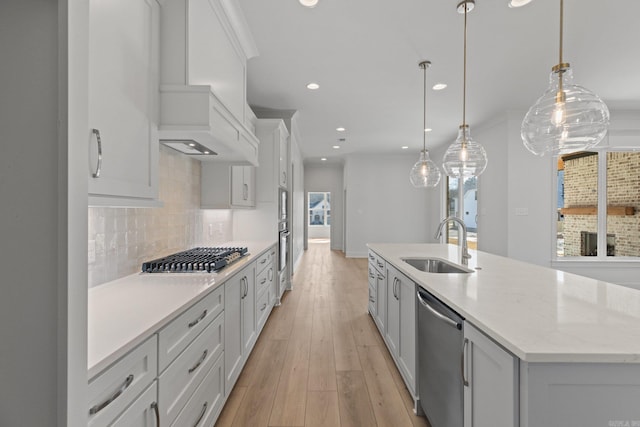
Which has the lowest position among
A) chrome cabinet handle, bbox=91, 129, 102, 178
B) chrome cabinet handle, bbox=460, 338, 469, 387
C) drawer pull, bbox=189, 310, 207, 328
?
chrome cabinet handle, bbox=460, 338, 469, 387

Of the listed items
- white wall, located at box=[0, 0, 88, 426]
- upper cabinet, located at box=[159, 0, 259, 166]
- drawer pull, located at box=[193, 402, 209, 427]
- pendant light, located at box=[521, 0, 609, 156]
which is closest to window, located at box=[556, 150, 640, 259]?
pendant light, located at box=[521, 0, 609, 156]

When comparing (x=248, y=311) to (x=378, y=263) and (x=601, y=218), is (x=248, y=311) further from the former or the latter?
(x=601, y=218)

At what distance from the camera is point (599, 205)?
184 inches

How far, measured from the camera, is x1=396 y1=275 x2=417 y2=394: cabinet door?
1.85 metres

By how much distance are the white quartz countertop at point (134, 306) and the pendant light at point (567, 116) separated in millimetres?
2048

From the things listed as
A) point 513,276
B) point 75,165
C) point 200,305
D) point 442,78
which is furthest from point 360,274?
point 75,165

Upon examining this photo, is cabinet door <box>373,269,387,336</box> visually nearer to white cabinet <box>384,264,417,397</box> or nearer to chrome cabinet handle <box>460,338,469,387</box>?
white cabinet <box>384,264,417,397</box>

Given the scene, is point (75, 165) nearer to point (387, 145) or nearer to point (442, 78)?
point (442, 78)

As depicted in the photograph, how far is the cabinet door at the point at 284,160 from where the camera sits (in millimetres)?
4180

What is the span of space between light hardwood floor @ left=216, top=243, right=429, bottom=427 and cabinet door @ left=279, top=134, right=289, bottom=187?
179 cm

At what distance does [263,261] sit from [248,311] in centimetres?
67

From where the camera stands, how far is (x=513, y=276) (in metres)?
1.81

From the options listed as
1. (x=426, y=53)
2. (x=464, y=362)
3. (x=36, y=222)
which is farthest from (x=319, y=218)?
(x=36, y=222)

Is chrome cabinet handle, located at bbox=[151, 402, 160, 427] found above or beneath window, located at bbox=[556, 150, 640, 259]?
beneath
